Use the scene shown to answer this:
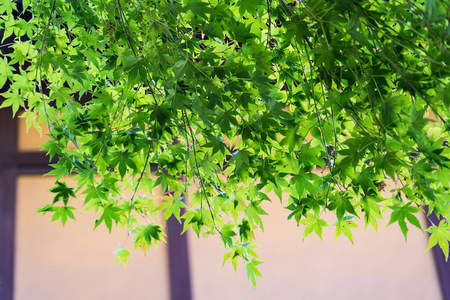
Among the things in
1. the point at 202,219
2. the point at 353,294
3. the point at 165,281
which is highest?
the point at 202,219

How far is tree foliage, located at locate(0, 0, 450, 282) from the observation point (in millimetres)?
820

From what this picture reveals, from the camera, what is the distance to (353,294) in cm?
290

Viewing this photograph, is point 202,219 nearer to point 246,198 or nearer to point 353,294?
point 246,198

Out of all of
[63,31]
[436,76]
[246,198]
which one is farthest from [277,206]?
[436,76]

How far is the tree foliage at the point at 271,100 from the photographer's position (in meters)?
0.82

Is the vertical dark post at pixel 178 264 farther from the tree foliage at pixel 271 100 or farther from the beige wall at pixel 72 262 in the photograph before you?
the tree foliage at pixel 271 100

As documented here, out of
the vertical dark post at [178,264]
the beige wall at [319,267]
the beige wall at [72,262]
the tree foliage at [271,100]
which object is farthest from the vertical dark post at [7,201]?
the tree foliage at [271,100]

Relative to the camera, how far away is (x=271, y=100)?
2.90 ft

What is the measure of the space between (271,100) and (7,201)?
2334mm

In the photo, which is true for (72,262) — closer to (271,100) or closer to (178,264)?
(178,264)

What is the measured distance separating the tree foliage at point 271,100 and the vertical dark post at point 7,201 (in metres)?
1.49

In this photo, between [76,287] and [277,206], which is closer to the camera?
[76,287]

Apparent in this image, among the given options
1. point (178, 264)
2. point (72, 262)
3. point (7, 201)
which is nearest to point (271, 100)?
point (178, 264)

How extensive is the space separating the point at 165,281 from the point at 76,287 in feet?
1.72
